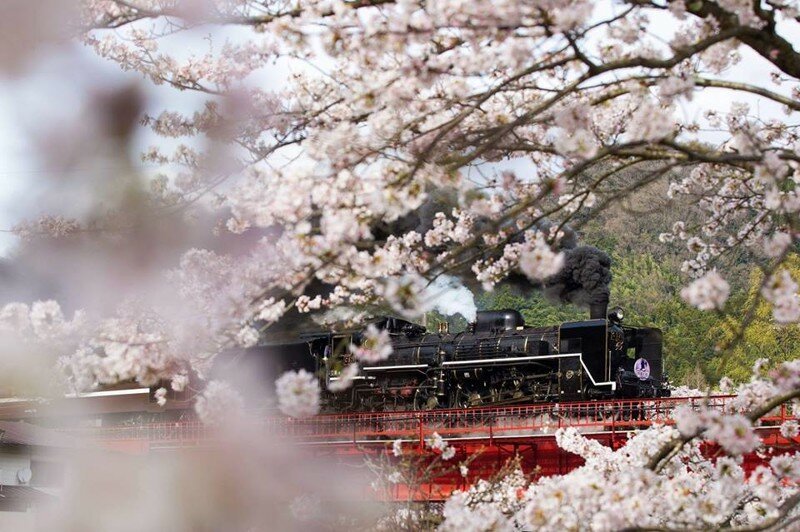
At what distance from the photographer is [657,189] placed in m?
56.7

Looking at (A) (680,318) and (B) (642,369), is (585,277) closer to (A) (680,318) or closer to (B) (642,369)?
(B) (642,369)

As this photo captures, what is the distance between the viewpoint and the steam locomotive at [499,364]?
1920cm

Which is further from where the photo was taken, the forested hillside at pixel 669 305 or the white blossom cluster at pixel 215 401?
the forested hillside at pixel 669 305

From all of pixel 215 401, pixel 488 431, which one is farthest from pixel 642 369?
pixel 215 401

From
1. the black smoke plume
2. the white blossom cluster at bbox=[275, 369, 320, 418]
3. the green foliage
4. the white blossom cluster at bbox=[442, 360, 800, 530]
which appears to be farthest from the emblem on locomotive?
the white blossom cluster at bbox=[275, 369, 320, 418]

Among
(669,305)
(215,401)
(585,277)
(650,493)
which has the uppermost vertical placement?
(669,305)

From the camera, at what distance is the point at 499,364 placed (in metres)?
19.8

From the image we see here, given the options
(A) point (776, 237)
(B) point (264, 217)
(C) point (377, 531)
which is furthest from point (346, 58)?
(C) point (377, 531)

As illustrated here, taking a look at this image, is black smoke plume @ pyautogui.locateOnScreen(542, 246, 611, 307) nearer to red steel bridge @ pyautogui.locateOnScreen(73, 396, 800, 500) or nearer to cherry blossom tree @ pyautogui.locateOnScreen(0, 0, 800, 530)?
red steel bridge @ pyautogui.locateOnScreen(73, 396, 800, 500)

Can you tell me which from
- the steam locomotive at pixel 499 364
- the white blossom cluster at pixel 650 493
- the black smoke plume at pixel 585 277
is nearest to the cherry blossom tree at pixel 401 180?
the white blossom cluster at pixel 650 493

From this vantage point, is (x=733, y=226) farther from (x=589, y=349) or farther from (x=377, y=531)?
(x=377, y=531)

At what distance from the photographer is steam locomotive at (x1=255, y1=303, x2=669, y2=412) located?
19.2 meters

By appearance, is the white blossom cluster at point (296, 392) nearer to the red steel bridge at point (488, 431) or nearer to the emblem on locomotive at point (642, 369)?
the red steel bridge at point (488, 431)

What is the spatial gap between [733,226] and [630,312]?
249 inches
